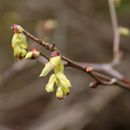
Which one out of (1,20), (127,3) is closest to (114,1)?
(1,20)

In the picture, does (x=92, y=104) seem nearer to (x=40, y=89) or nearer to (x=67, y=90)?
(x=40, y=89)

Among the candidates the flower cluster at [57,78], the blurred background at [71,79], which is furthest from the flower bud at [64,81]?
the blurred background at [71,79]

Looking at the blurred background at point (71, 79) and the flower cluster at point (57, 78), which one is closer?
the flower cluster at point (57, 78)

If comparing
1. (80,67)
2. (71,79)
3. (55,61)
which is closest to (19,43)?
(55,61)

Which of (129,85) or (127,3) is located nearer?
(129,85)

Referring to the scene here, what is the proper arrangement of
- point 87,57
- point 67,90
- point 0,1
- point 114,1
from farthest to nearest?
point 87,57 → point 0,1 → point 114,1 → point 67,90

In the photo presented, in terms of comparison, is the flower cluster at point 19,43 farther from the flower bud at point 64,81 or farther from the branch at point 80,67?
the flower bud at point 64,81

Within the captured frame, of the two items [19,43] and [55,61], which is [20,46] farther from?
[55,61]

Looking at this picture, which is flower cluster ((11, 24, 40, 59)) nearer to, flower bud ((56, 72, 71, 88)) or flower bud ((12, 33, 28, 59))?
flower bud ((12, 33, 28, 59))
